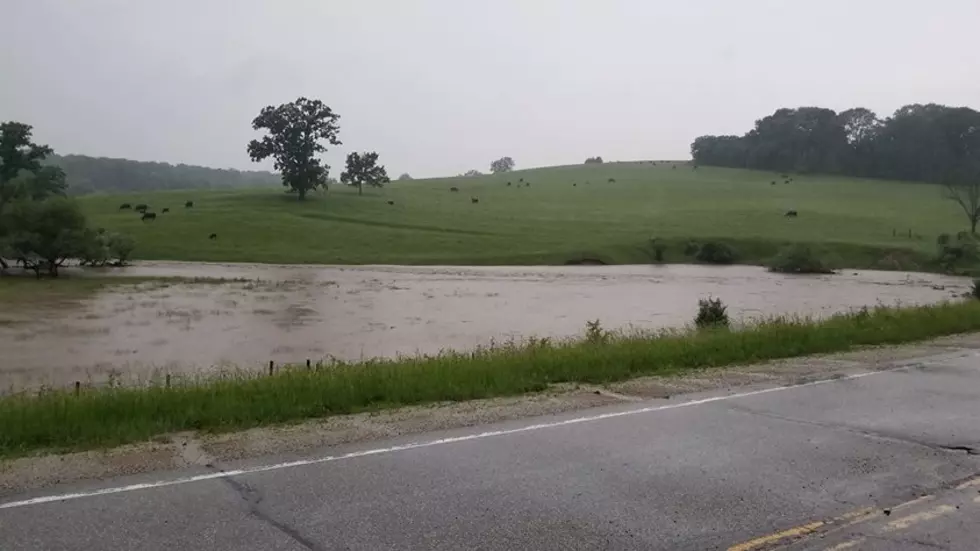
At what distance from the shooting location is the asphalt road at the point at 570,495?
5594mm

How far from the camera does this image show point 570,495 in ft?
21.6

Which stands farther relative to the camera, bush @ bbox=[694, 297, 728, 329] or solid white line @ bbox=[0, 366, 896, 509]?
bush @ bbox=[694, 297, 728, 329]

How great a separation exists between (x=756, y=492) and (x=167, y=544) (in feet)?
14.1

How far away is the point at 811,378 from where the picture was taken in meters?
12.5

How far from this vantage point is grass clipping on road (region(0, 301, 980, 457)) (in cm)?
841

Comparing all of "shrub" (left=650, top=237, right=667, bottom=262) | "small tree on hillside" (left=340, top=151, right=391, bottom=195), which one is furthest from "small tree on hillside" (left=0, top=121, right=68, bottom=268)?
"shrub" (left=650, top=237, right=667, bottom=262)

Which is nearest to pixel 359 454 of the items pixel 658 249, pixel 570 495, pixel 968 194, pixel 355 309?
pixel 570 495

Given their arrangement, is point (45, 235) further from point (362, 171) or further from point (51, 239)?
point (362, 171)

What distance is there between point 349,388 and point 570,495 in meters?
4.44

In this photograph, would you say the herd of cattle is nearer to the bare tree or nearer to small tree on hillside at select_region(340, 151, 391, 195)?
small tree on hillside at select_region(340, 151, 391, 195)

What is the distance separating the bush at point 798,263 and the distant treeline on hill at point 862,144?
69.6 metres

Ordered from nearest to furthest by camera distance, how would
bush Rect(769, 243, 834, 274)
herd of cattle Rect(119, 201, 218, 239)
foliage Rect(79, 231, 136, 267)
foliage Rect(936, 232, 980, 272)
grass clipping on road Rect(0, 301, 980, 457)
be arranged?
grass clipping on road Rect(0, 301, 980, 457) < foliage Rect(79, 231, 136, 267) < bush Rect(769, 243, 834, 274) < foliage Rect(936, 232, 980, 272) < herd of cattle Rect(119, 201, 218, 239)

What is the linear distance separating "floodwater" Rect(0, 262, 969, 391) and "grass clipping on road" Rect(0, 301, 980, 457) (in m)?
6.55

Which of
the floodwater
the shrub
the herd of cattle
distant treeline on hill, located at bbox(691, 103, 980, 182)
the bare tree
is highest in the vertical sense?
distant treeline on hill, located at bbox(691, 103, 980, 182)
